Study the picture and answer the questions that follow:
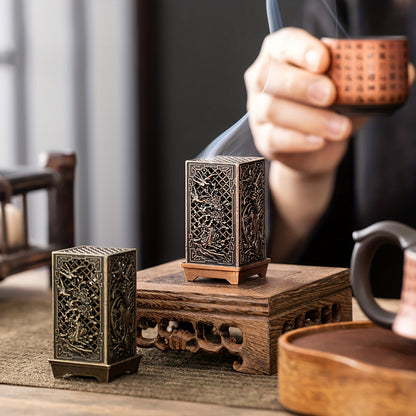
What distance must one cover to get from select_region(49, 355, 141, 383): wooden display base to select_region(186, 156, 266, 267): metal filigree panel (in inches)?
8.9

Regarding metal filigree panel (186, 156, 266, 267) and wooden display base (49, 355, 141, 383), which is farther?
metal filigree panel (186, 156, 266, 267)

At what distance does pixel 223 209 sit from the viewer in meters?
1.45

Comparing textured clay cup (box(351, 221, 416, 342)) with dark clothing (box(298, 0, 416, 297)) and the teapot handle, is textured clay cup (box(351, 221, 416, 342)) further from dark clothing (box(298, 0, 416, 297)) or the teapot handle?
dark clothing (box(298, 0, 416, 297))

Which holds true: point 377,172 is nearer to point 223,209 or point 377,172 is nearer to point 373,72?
point 223,209

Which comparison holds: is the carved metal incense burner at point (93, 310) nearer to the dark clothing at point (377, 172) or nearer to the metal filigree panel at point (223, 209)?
the metal filigree panel at point (223, 209)

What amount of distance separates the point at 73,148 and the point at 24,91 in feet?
0.77

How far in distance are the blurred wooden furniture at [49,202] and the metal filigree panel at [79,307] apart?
2.37ft

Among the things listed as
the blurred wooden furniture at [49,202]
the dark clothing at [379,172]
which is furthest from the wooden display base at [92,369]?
the dark clothing at [379,172]

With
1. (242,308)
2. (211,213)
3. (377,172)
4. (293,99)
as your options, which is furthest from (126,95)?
(242,308)

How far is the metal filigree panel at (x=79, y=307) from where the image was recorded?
1309 mm

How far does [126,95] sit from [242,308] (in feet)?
4.11

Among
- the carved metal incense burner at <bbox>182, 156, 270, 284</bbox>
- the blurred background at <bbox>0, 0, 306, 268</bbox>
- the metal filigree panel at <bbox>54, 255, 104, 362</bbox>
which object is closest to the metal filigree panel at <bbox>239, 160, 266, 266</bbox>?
the carved metal incense burner at <bbox>182, 156, 270, 284</bbox>

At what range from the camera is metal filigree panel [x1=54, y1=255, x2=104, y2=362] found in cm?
131

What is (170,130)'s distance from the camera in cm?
244
